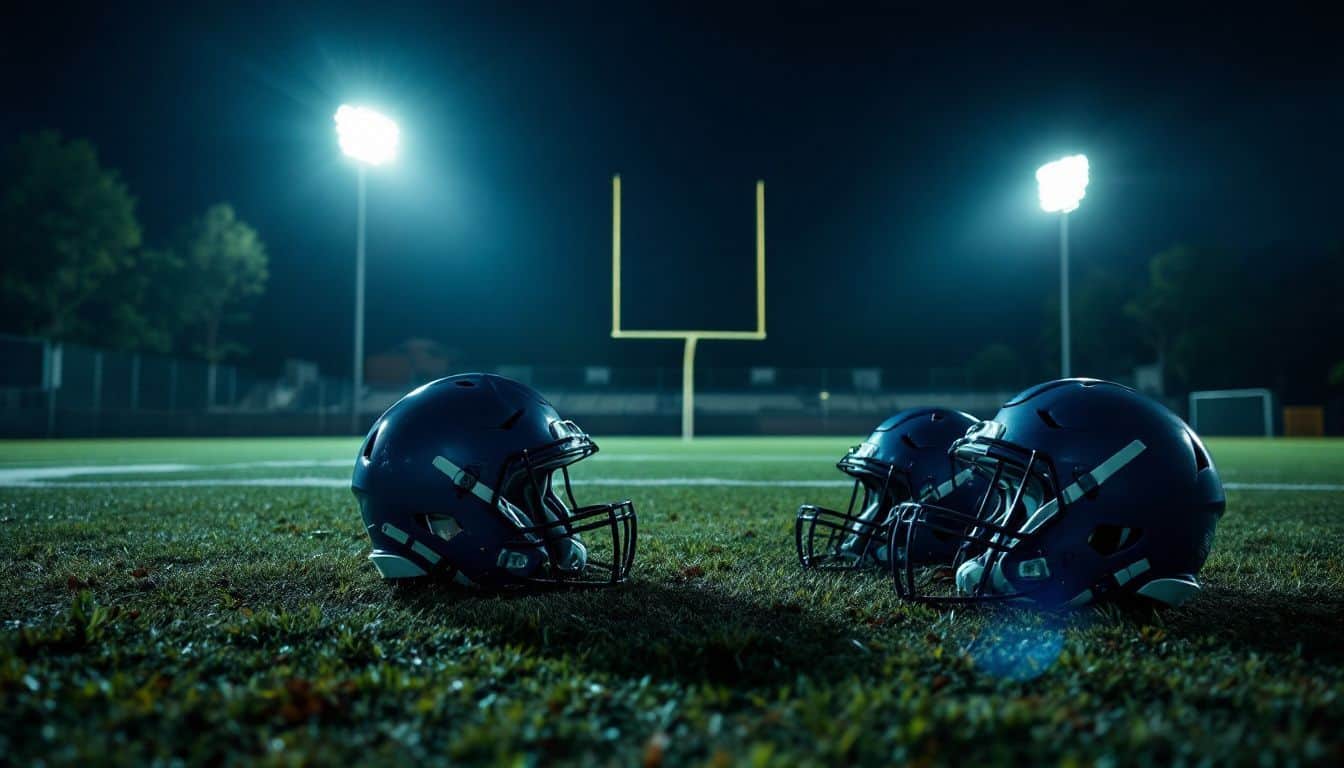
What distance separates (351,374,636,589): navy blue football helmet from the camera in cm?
253

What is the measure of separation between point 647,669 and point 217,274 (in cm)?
3815

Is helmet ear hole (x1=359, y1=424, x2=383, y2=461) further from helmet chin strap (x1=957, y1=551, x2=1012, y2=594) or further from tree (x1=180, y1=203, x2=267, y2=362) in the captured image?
tree (x1=180, y1=203, x2=267, y2=362)

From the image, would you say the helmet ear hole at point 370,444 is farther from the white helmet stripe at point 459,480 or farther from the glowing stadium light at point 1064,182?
the glowing stadium light at point 1064,182

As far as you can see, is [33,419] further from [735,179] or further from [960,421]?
[960,421]

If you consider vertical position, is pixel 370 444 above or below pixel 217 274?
below

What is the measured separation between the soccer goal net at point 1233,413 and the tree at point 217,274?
38.3 m

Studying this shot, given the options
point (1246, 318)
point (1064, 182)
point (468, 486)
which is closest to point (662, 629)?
point (468, 486)

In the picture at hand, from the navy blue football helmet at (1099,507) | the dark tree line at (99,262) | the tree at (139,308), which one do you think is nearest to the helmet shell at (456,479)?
the navy blue football helmet at (1099,507)

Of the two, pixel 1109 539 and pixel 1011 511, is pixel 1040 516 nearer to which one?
pixel 1011 511

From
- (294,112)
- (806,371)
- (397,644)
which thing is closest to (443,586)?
(397,644)

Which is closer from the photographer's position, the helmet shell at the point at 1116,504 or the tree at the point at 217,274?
the helmet shell at the point at 1116,504

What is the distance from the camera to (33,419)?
21.8 metres

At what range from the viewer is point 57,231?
95.1 feet

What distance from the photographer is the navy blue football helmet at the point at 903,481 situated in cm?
301
